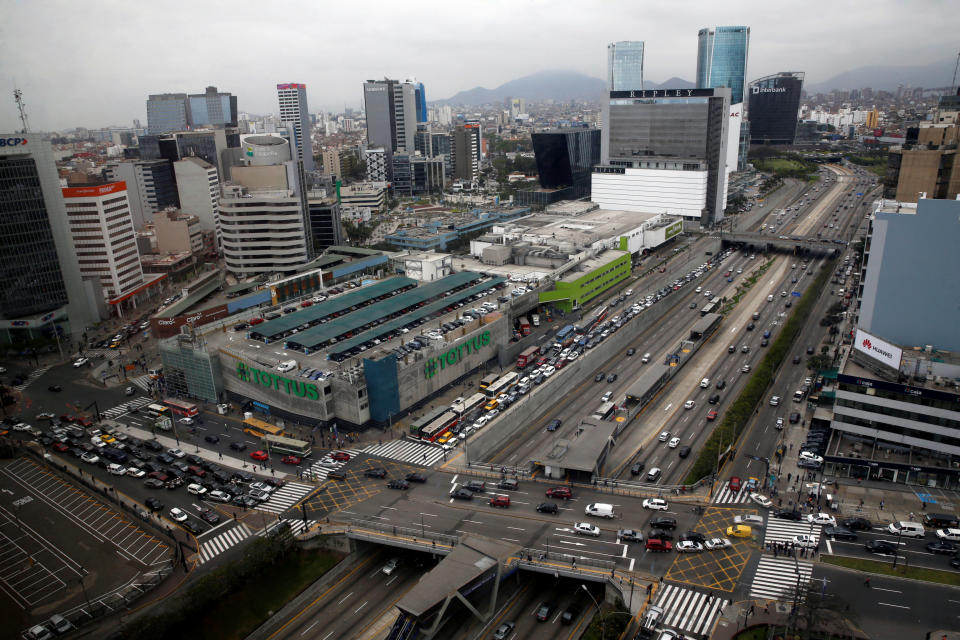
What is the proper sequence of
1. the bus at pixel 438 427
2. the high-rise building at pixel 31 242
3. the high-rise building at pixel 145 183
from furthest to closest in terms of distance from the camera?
the high-rise building at pixel 145 183 → the high-rise building at pixel 31 242 → the bus at pixel 438 427

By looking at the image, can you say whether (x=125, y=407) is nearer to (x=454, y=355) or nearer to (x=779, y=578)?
(x=454, y=355)

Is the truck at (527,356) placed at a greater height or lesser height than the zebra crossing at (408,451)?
greater

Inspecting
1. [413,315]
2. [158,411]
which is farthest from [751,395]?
[158,411]

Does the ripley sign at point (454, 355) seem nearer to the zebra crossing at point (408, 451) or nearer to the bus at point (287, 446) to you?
the zebra crossing at point (408, 451)

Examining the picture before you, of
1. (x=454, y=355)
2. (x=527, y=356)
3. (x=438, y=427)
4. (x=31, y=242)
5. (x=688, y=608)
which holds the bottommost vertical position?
(x=688, y=608)

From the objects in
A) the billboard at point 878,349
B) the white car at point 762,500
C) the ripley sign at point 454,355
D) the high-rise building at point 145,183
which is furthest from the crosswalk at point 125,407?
the high-rise building at point 145,183

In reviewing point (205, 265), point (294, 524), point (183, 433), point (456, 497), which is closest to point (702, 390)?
point (456, 497)

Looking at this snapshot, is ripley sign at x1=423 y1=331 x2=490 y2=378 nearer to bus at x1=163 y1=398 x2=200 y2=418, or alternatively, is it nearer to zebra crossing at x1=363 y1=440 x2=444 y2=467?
zebra crossing at x1=363 y1=440 x2=444 y2=467
